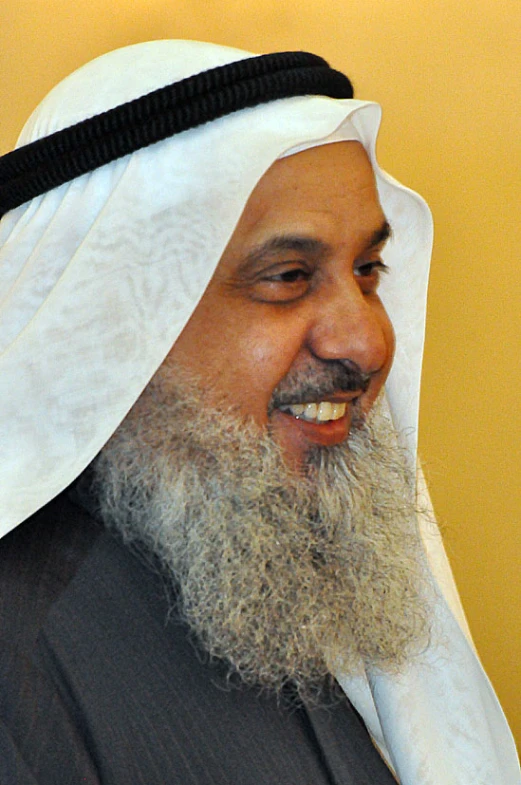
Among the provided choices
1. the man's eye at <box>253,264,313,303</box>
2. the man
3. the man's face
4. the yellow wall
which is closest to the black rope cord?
the man

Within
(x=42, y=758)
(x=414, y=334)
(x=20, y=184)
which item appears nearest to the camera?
(x=42, y=758)

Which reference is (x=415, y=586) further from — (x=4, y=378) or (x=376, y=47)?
(x=376, y=47)

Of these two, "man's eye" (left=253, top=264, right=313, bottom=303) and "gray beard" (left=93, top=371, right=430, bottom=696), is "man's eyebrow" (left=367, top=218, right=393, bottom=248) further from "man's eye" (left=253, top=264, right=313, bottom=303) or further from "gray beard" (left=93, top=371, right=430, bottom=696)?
"gray beard" (left=93, top=371, right=430, bottom=696)

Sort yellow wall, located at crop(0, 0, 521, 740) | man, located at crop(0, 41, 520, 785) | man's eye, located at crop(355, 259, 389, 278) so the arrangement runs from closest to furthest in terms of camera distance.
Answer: man, located at crop(0, 41, 520, 785) → man's eye, located at crop(355, 259, 389, 278) → yellow wall, located at crop(0, 0, 521, 740)

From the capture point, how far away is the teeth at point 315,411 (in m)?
1.36

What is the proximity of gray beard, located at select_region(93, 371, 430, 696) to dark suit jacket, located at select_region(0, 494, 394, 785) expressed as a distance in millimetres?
40

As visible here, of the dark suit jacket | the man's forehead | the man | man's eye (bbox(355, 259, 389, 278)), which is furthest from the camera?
man's eye (bbox(355, 259, 389, 278))

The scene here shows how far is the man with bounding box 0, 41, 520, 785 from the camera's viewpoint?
1193 millimetres

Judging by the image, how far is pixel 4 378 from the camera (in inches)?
47.5

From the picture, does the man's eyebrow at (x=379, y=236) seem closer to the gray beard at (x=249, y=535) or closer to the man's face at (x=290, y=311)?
the man's face at (x=290, y=311)

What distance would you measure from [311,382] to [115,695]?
0.48 m

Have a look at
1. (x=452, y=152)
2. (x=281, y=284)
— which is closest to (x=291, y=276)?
(x=281, y=284)

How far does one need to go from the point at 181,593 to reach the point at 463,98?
175 cm

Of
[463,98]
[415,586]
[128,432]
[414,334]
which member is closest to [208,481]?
[128,432]
